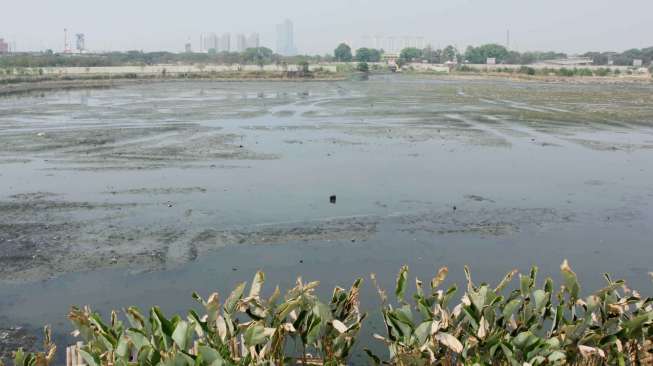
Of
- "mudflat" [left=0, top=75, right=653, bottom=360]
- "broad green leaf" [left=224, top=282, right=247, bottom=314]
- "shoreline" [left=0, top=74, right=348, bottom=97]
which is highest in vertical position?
"shoreline" [left=0, top=74, right=348, bottom=97]

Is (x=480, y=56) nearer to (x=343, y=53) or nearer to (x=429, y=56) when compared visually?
(x=429, y=56)

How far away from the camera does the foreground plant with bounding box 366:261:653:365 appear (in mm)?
4809

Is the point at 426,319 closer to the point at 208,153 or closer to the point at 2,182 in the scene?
the point at 2,182

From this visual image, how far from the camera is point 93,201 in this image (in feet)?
47.3

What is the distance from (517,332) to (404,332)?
1037 mm

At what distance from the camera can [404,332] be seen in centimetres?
500

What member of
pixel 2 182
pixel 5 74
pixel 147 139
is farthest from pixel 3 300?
pixel 5 74

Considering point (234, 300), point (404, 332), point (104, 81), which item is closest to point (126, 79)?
point (104, 81)

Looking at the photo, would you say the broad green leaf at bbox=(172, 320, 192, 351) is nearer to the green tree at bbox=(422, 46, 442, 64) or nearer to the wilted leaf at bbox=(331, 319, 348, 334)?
the wilted leaf at bbox=(331, 319, 348, 334)

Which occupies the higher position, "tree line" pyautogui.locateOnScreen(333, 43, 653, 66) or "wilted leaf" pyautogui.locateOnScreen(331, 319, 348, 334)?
"tree line" pyautogui.locateOnScreen(333, 43, 653, 66)

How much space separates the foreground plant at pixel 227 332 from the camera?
14.9 feet

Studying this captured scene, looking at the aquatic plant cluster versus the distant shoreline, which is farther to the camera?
the distant shoreline

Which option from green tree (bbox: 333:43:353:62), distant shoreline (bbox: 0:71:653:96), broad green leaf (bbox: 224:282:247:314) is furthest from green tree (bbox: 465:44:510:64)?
broad green leaf (bbox: 224:282:247:314)

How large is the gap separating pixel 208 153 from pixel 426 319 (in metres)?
16.8
